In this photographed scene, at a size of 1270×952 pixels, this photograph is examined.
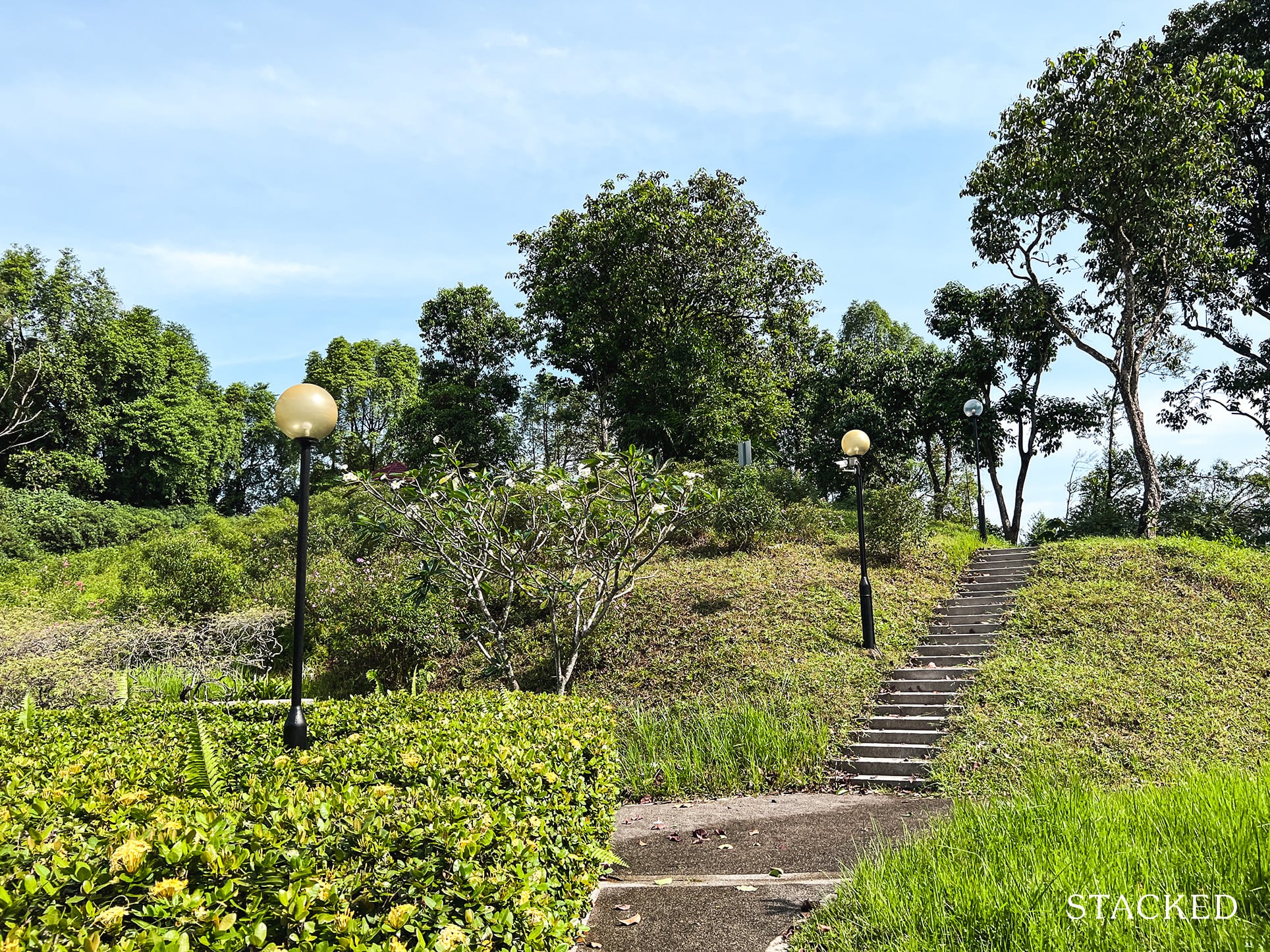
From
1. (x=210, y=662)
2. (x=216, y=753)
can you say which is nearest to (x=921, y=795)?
(x=216, y=753)

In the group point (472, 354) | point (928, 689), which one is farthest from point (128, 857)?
point (472, 354)

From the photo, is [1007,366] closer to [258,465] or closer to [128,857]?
[128,857]

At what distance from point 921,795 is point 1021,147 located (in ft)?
43.2

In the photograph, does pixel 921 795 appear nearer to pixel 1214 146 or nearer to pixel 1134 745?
pixel 1134 745

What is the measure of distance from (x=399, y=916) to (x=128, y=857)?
74cm

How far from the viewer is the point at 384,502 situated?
7762mm

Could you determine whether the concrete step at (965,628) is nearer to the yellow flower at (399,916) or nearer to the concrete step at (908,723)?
the concrete step at (908,723)

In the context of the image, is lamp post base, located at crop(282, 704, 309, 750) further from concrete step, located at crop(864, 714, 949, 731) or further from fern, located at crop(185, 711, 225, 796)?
concrete step, located at crop(864, 714, 949, 731)

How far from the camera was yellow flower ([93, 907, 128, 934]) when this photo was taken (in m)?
1.88

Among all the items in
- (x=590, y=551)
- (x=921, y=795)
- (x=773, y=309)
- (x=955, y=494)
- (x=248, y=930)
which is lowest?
(x=921, y=795)

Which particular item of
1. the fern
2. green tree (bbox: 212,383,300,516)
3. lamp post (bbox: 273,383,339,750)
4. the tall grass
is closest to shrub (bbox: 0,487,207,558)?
green tree (bbox: 212,383,300,516)

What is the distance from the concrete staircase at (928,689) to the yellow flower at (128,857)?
5.88 meters

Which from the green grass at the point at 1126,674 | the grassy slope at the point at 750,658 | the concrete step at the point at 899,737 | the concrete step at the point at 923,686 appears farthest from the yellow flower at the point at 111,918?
the concrete step at the point at 923,686

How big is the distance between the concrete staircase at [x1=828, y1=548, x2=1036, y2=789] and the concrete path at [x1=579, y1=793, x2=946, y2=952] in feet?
1.85
